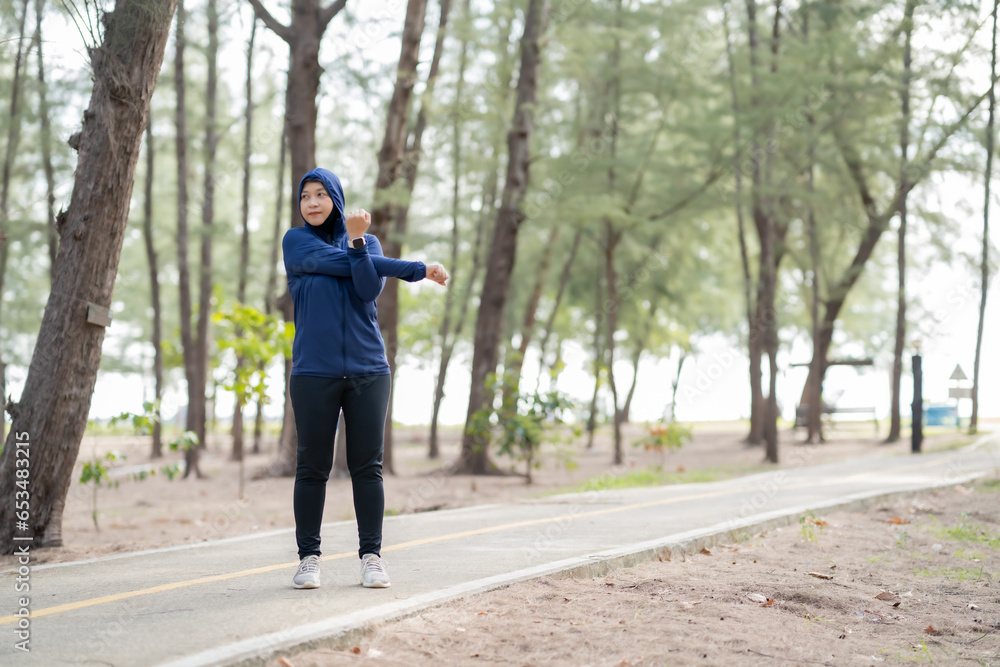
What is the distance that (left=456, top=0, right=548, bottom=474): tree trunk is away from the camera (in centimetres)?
1536

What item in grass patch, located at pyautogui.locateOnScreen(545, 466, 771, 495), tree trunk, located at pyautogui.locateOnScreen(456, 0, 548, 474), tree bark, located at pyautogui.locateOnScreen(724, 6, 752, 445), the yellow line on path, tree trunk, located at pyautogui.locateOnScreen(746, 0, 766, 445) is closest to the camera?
the yellow line on path

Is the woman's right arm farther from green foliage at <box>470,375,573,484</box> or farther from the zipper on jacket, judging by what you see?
green foliage at <box>470,375,573,484</box>

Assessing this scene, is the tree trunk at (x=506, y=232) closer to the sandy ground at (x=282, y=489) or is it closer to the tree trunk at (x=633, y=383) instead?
the sandy ground at (x=282, y=489)

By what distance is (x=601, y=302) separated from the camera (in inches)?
1027

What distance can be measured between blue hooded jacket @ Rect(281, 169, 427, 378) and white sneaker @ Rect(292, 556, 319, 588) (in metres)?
0.94

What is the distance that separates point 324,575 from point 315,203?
2.01 meters

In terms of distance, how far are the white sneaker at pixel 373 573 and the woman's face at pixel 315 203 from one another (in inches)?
69.1

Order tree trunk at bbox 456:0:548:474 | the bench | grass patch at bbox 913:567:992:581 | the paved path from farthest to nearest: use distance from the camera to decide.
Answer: the bench, tree trunk at bbox 456:0:548:474, grass patch at bbox 913:567:992:581, the paved path

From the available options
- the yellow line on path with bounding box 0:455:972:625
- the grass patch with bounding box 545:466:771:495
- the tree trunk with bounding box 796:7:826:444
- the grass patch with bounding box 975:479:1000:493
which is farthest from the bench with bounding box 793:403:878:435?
the yellow line on path with bounding box 0:455:972:625

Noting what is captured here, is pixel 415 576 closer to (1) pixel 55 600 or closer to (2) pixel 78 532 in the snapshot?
(1) pixel 55 600

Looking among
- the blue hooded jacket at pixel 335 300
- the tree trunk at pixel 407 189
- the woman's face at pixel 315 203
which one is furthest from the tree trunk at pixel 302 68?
the blue hooded jacket at pixel 335 300

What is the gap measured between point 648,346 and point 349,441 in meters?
25.7

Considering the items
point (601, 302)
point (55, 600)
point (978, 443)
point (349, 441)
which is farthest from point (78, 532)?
point (978, 443)

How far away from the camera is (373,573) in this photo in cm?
452
